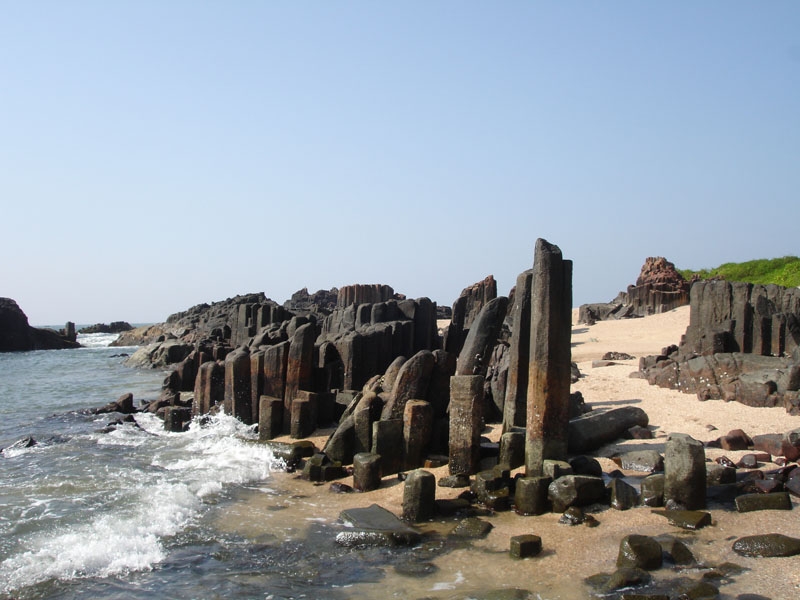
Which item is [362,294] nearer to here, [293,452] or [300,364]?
[300,364]

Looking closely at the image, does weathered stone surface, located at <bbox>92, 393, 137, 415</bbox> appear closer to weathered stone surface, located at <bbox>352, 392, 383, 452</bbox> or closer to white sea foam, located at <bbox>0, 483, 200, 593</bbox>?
white sea foam, located at <bbox>0, 483, 200, 593</bbox>

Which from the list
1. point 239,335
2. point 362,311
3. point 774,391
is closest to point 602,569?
point 774,391

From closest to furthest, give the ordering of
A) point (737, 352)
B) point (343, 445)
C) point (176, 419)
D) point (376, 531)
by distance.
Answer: point (376, 531) → point (343, 445) → point (737, 352) → point (176, 419)

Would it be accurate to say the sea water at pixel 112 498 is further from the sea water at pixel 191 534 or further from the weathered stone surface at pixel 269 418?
the weathered stone surface at pixel 269 418

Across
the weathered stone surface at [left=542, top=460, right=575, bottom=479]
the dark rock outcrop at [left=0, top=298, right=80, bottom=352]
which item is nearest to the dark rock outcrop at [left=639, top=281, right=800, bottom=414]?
the weathered stone surface at [left=542, top=460, right=575, bottom=479]

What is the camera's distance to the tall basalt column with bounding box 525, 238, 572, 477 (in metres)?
8.40

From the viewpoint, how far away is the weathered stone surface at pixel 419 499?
7656 mm

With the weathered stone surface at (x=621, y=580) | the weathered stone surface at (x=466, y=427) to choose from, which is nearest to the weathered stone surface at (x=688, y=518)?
the weathered stone surface at (x=621, y=580)

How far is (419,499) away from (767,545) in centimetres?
343

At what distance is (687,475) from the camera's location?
695cm

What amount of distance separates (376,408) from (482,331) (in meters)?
2.39

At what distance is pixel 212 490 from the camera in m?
9.58

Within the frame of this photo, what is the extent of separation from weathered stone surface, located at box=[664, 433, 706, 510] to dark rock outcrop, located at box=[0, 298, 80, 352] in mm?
57893

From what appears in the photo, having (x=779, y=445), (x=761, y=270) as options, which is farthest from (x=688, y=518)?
(x=761, y=270)
